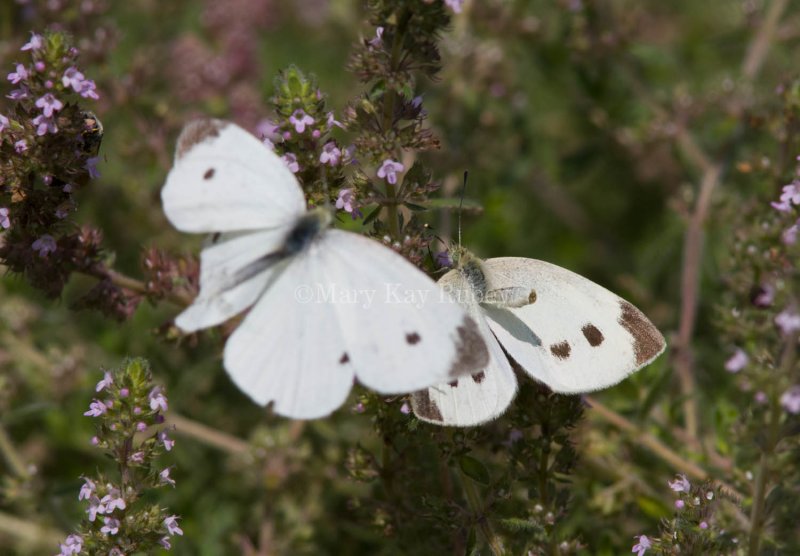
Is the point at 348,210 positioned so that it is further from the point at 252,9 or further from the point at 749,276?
the point at 252,9

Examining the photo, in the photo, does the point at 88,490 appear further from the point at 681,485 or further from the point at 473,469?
the point at 681,485

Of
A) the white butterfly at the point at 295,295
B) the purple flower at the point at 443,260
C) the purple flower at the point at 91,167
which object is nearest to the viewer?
the white butterfly at the point at 295,295

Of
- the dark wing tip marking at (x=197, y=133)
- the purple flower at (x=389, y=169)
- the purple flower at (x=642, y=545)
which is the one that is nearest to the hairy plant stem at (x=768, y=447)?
the purple flower at (x=642, y=545)

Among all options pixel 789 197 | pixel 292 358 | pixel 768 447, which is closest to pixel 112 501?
pixel 292 358

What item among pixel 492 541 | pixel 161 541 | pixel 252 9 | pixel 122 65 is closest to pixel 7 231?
pixel 161 541

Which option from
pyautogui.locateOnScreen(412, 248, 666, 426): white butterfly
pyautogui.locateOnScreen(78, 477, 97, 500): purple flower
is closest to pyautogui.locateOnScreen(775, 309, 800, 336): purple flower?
pyautogui.locateOnScreen(412, 248, 666, 426): white butterfly

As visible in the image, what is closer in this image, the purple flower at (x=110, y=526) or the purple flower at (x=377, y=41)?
the purple flower at (x=110, y=526)

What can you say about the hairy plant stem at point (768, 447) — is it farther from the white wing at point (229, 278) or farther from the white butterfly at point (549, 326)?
the white wing at point (229, 278)
